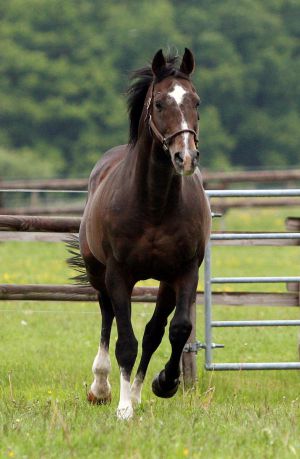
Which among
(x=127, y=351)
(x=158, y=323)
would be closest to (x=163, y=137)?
(x=127, y=351)

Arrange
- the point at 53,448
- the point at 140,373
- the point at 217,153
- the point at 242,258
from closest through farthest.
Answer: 1. the point at 53,448
2. the point at 140,373
3. the point at 242,258
4. the point at 217,153

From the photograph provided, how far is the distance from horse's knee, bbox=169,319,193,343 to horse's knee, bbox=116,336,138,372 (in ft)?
0.84

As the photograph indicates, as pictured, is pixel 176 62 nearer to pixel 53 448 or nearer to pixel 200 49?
pixel 53 448

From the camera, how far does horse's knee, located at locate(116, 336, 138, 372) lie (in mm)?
7852

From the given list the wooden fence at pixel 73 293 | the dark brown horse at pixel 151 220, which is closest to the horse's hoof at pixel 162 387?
the dark brown horse at pixel 151 220

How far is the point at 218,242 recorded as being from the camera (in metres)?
10.2

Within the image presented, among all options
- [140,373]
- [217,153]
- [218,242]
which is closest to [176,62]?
[140,373]

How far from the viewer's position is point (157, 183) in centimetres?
764

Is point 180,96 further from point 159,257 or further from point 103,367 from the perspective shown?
point 103,367

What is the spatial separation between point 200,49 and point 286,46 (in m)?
5.02

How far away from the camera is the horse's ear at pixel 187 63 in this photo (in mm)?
7473

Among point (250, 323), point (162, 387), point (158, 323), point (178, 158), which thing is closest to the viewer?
point (178, 158)

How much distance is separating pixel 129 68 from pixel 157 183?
49013 millimetres

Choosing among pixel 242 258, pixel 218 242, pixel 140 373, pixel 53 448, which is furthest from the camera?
pixel 242 258
